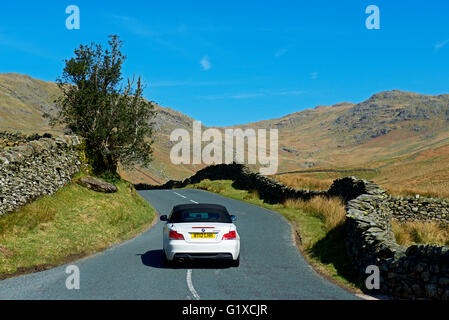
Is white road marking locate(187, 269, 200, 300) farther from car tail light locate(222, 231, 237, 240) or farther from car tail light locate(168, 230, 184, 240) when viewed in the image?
car tail light locate(222, 231, 237, 240)

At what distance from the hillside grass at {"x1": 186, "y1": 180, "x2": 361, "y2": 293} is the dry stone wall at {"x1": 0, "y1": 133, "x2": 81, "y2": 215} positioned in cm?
1008

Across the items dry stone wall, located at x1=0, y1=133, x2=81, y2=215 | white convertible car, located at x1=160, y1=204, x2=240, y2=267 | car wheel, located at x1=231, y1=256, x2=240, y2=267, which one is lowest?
car wheel, located at x1=231, y1=256, x2=240, y2=267

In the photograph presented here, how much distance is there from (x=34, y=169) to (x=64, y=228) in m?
2.85

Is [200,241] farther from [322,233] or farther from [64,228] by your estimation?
[322,233]

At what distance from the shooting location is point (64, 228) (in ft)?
51.3

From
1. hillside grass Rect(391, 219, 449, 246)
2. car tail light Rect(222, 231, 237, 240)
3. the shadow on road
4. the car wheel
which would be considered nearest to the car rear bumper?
car tail light Rect(222, 231, 237, 240)

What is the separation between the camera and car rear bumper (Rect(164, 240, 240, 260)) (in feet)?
36.2

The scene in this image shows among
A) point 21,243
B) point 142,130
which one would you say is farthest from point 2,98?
point 21,243

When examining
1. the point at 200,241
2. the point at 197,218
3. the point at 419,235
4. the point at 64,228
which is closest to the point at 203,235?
the point at 200,241

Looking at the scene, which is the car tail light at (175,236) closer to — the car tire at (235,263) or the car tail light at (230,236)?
the car tail light at (230,236)

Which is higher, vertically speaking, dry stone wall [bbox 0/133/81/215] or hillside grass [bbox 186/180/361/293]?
Answer: dry stone wall [bbox 0/133/81/215]

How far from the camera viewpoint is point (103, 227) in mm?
17672

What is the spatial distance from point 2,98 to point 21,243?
596 feet

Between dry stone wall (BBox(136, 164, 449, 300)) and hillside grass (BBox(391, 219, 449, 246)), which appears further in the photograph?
hillside grass (BBox(391, 219, 449, 246))
